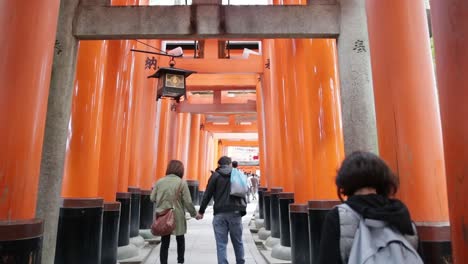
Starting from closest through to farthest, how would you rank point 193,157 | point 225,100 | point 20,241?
point 20,241, point 225,100, point 193,157

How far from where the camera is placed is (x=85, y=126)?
4.46 meters

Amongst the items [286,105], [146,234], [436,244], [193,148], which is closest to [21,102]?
[436,244]

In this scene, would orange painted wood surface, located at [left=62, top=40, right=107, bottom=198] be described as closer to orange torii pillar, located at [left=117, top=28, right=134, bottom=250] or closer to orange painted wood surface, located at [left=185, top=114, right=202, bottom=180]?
orange torii pillar, located at [left=117, top=28, right=134, bottom=250]

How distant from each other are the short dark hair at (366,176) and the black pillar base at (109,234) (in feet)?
14.8

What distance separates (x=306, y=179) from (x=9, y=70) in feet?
12.6

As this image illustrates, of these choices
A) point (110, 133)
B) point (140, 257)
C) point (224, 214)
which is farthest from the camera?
point (140, 257)

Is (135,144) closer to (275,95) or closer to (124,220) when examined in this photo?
(124,220)

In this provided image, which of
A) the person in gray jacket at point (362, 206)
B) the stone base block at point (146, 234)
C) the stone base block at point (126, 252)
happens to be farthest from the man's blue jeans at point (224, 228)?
the stone base block at point (146, 234)

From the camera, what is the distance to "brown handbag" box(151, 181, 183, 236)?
4.85 metres

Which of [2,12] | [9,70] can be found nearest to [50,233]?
[9,70]

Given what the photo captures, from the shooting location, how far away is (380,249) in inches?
53.6

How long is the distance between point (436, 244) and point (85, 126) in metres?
3.82

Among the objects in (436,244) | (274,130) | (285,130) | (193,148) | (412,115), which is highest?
(193,148)

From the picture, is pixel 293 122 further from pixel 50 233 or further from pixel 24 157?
pixel 24 157
